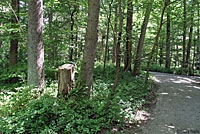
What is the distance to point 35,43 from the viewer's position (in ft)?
14.3

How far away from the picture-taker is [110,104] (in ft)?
14.6

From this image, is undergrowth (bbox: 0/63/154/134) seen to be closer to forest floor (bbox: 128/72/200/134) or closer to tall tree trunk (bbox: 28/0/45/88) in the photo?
tall tree trunk (bbox: 28/0/45/88)

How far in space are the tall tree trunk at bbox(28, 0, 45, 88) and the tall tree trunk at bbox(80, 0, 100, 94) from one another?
4.54 ft

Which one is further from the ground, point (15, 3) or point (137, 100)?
point (15, 3)

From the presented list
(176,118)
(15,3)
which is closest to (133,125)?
(176,118)

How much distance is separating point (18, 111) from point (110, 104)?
2593 millimetres

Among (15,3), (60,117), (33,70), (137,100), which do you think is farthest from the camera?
(15,3)

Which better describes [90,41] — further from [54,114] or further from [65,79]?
[54,114]

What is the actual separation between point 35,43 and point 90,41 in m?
1.72

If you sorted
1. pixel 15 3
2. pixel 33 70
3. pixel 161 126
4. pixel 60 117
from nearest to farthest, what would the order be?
pixel 60 117 < pixel 161 126 < pixel 33 70 < pixel 15 3

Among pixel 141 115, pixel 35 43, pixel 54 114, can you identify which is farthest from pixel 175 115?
pixel 35 43

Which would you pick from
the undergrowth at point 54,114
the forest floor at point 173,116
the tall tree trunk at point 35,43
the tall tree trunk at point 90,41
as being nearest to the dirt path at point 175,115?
the forest floor at point 173,116

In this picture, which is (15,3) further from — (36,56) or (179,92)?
(179,92)

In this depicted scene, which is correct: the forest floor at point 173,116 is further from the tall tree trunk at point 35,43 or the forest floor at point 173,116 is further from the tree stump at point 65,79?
the tall tree trunk at point 35,43
